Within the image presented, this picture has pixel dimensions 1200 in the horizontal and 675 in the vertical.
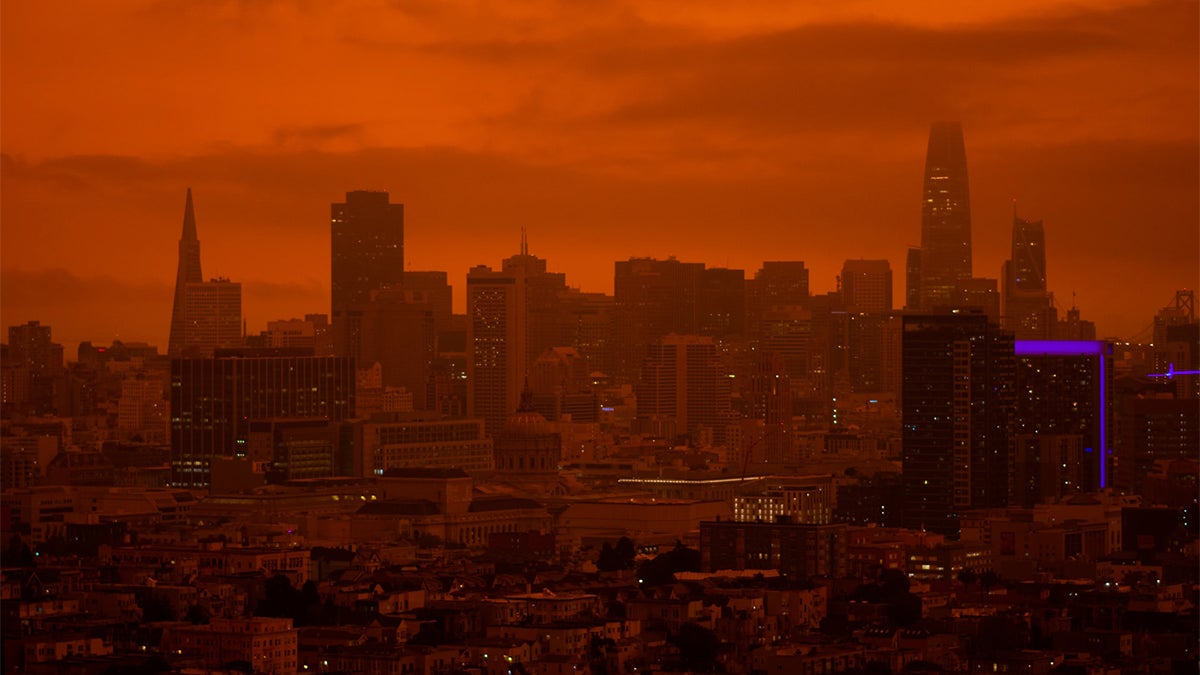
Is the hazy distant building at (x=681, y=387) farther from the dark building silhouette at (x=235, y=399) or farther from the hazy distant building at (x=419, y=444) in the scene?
the hazy distant building at (x=419, y=444)

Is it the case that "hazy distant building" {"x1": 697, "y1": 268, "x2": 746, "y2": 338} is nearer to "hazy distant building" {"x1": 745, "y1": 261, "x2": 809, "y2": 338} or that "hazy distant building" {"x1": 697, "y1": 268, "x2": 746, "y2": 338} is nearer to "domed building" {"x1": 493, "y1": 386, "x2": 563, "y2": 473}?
"hazy distant building" {"x1": 745, "y1": 261, "x2": 809, "y2": 338}

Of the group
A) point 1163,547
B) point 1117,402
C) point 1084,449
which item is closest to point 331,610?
point 1163,547

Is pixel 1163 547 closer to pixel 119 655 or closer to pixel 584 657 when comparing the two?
pixel 584 657

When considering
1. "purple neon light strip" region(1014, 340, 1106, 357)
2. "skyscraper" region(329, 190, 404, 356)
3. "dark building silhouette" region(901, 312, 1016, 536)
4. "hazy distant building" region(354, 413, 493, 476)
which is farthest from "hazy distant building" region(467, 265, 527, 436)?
"dark building silhouette" region(901, 312, 1016, 536)

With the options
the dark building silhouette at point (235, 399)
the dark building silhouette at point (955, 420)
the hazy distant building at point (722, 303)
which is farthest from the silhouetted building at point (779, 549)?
the hazy distant building at point (722, 303)

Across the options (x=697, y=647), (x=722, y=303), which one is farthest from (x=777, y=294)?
(x=697, y=647)
